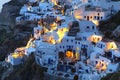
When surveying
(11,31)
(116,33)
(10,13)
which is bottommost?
(11,31)

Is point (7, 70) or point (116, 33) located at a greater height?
point (116, 33)

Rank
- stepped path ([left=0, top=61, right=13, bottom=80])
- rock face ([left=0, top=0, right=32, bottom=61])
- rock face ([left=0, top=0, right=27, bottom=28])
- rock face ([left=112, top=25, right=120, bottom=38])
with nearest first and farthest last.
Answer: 1. rock face ([left=112, top=25, right=120, bottom=38])
2. stepped path ([left=0, top=61, right=13, bottom=80])
3. rock face ([left=0, top=0, right=32, bottom=61])
4. rock face ([left=0, top=0, right=27, bottom=28])

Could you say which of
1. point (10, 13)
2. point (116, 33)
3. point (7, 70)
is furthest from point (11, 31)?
point (116, 33)

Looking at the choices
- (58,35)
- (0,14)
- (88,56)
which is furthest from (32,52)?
(0,14)

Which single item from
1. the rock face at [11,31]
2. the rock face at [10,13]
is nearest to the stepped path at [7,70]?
the rock face at [11,31]

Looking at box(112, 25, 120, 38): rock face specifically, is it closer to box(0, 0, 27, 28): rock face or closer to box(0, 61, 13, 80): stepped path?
box(0, 61, 13, 80): stepped path

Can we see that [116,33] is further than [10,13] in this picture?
No

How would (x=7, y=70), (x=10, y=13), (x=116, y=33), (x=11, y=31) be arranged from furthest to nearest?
(x=10, y=13) → (x=11, y=31) → (x=7, y=70) → (x=116, y=33)

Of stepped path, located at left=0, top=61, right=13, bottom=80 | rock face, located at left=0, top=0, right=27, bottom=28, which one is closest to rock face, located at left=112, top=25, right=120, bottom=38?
stepped path, located at left=0, top=61, right=13, bottom=80

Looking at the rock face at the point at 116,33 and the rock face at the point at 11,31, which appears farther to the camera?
the rock face at the point at 11,31

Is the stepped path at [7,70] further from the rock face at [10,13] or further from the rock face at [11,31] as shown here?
the rock face at [10,13]

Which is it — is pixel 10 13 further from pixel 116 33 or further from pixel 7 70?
pixel 116 33

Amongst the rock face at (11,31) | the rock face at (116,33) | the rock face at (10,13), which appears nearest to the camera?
the rock face at (116,33)

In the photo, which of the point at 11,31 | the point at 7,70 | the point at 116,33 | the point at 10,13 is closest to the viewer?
the point at 116,33
